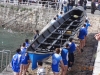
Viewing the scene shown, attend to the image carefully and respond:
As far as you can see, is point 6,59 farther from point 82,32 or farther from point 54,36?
point 82,32

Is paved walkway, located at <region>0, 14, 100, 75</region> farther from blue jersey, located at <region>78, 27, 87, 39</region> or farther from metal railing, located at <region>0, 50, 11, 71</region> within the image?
blue jersey, located at <region>78, 27, 87, 39</region>

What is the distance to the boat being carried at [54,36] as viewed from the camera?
527 inches

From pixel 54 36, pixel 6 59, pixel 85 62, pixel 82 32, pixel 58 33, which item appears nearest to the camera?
pixel 6 59

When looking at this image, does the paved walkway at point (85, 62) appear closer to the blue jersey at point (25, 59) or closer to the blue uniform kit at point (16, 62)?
the blue jersey at point (25, 59)

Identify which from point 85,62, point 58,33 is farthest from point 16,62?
point 58,33

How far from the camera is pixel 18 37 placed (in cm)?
3047

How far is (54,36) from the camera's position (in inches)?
727

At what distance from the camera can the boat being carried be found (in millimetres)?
13386

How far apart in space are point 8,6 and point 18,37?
13.1 feet

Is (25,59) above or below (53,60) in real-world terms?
below

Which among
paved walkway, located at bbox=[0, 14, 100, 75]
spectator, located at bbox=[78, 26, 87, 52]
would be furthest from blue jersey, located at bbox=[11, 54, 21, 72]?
spectator, located at bbox=[78, 26, 87, 52]

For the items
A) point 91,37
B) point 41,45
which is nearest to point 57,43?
point 41,45

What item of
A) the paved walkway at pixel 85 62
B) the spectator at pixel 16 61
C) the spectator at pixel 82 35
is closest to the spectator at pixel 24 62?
the spectator at pixel 16 61

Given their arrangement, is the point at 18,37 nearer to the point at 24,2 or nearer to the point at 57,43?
the point at 24,2
